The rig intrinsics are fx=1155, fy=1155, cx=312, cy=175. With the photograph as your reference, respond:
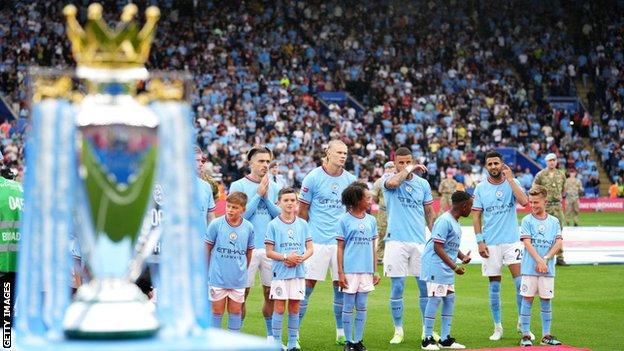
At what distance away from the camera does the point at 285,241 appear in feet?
37.3

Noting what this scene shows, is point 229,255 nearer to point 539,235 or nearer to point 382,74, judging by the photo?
point 539,235

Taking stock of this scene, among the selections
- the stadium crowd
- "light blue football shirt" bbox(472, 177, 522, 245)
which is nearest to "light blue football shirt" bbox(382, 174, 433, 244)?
"light blue football shirt" bbox(472, 177, 522, 245)

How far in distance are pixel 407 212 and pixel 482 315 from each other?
248cm

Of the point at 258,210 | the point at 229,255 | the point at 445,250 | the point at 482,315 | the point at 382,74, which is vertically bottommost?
the point at 482,315

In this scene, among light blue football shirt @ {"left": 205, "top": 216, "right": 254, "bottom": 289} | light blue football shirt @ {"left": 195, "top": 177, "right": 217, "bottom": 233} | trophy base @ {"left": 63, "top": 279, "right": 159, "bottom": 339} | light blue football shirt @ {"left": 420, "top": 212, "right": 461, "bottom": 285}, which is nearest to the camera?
trophy base @ {"left": 63, "top": 279, "right": 159, "bottom": 339}

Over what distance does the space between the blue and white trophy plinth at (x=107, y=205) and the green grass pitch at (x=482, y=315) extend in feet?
23.0

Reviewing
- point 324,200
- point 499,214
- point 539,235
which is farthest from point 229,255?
point 499,214

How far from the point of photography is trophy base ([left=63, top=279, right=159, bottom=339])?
5.05m

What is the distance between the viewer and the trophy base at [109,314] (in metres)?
5.05

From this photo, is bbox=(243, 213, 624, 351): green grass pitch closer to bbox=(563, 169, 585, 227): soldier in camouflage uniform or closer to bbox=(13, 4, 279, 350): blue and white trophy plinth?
bbox=(13, 4, 279, 350): blue and white trophy plinth

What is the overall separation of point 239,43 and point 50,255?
39394 mm

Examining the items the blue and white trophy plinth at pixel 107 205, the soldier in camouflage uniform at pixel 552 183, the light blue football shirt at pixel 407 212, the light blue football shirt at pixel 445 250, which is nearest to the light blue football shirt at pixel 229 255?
the light blue football shirt at pixel 445 250

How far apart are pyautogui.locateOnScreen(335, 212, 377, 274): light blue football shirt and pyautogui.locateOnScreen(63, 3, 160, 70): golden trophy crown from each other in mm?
6769

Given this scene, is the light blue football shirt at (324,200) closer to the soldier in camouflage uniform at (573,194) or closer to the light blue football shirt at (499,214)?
the light blue football shirt at (499,214)
